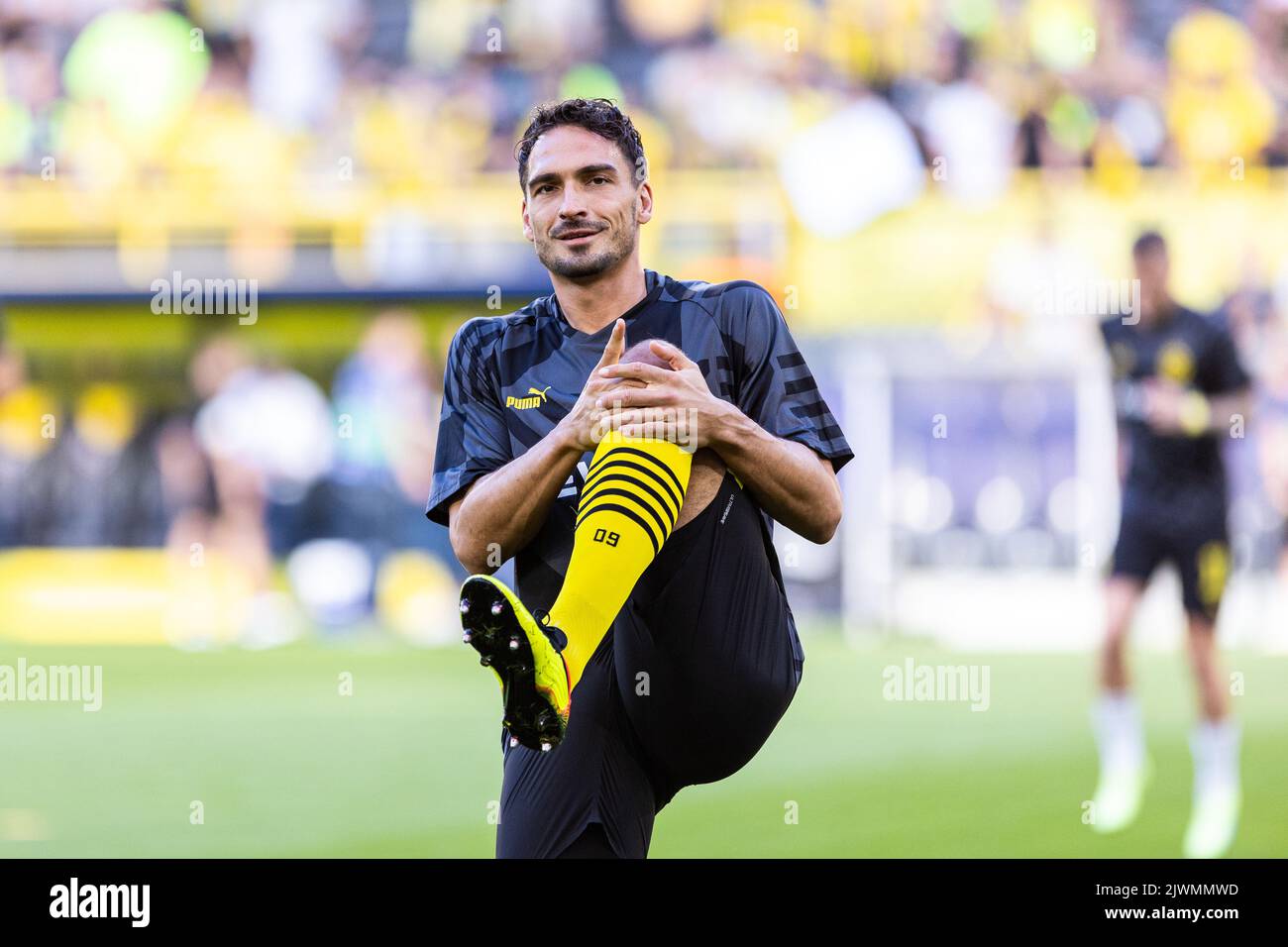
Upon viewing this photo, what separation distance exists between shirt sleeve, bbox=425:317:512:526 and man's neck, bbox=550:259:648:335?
16cm

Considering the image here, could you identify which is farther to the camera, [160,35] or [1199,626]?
[160,35]

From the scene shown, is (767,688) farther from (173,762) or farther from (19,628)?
(19,628)

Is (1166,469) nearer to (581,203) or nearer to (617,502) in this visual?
(581,203)

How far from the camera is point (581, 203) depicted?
111 inches

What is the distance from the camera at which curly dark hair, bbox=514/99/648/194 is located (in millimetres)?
2889

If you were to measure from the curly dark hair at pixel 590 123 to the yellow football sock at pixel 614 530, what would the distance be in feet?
1.95

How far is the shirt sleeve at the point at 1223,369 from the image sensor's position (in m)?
6.13

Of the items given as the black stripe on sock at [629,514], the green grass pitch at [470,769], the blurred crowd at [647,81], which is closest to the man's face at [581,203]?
the black stripe on sock at [629,514]

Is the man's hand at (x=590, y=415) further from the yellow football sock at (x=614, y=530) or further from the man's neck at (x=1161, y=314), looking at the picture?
the man's neck at (x=1161, y=314)

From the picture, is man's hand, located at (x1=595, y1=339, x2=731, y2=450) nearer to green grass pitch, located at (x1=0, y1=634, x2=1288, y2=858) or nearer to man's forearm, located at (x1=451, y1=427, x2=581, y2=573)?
man's forearm, located at (x1=451, y1=427, x2=581, y2=573)

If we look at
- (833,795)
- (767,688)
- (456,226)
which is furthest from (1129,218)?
(767,688)

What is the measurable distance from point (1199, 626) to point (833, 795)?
1447 mm

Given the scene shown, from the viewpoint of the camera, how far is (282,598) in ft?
39.3

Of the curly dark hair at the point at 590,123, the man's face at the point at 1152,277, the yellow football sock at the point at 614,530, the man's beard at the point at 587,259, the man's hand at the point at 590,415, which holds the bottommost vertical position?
the yellow football sock at the point at 614,530
